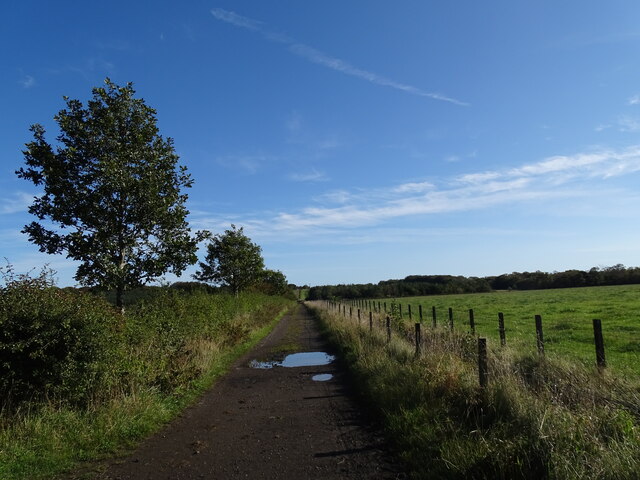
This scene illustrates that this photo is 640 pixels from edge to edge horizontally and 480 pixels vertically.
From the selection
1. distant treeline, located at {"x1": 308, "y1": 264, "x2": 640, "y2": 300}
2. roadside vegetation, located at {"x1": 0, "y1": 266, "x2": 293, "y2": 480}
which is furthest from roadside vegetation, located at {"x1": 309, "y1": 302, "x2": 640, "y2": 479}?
distant treeline, located at {"x1": 308, "y1": 264, "x2": 640, "y2": 300}

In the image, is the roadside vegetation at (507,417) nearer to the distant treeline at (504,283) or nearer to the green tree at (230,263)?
the green tree at (230,263)

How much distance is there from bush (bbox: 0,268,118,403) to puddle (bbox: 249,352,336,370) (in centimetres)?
720

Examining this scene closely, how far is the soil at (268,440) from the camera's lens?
5254 millimetres

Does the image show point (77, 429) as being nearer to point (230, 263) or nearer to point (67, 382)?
point (67, 382)

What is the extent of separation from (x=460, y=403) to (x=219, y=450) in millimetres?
3477

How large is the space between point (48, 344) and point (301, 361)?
356 inches

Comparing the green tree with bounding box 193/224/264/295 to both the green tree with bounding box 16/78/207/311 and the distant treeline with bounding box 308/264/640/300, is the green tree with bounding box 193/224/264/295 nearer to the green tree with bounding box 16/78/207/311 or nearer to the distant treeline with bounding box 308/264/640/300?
the green tree with bounding box 16/78/207/311

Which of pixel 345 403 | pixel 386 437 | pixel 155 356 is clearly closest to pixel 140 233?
pixel 155 356

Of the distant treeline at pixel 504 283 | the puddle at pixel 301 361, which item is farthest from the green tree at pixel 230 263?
the distant treeline at pixel 504 283

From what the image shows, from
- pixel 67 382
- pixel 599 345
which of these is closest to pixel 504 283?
pixel 599 345

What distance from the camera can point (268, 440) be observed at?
6.47 metres

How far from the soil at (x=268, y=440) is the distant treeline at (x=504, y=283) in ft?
305

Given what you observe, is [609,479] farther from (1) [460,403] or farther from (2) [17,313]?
(2) [17,313]

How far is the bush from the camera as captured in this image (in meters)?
6.30
